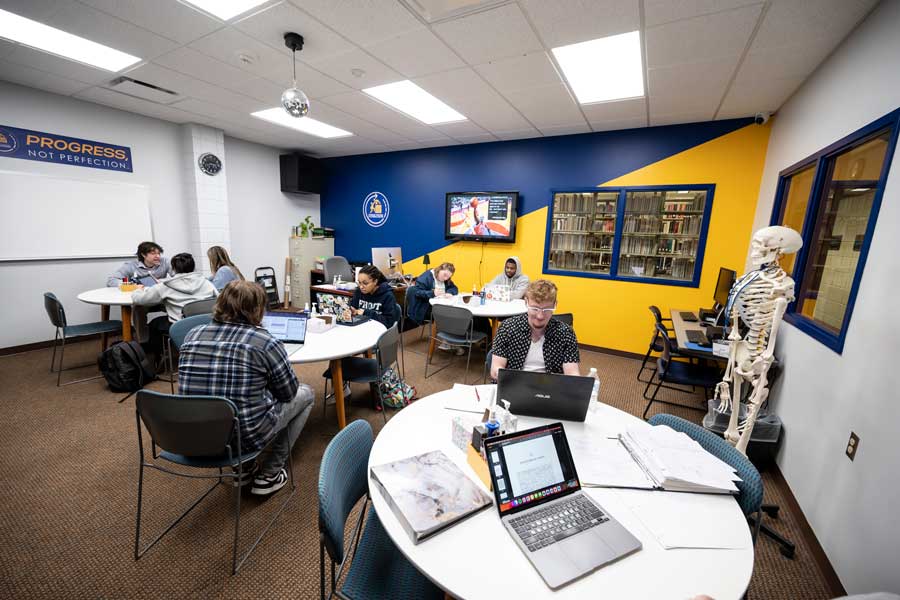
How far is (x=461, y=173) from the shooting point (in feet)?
18.6

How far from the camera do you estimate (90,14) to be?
2400 mm

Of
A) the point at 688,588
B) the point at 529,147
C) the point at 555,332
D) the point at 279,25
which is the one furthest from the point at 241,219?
the point at 688,588

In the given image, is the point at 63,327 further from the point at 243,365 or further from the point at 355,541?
the point at 355,541

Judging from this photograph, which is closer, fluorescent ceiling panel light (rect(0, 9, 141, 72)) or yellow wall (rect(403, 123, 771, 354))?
fluorescent ceiling panel light (rect(0, 9, 141, 72))

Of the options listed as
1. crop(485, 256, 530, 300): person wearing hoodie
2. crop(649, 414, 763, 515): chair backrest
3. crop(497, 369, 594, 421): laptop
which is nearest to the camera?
crop(649, 414, 763, 515): chair backrest

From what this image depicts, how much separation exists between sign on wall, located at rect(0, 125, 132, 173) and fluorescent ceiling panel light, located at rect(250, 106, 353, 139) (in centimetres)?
182

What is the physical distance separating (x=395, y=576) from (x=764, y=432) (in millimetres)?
2716

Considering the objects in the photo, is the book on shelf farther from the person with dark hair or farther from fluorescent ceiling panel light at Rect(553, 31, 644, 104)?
the person with dark hair

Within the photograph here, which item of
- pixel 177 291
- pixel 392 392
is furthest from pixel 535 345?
pixel 177 291

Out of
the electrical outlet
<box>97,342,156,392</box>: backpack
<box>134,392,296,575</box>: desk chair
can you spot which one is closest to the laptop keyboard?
<box>134,392,296,575</box>: desk chair

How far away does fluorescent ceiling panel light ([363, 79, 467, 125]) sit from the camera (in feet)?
11.5

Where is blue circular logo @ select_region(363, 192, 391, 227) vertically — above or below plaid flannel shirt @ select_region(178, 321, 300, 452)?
above

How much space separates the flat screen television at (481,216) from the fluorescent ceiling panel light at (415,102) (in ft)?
4.38

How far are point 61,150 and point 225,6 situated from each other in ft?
11.7
